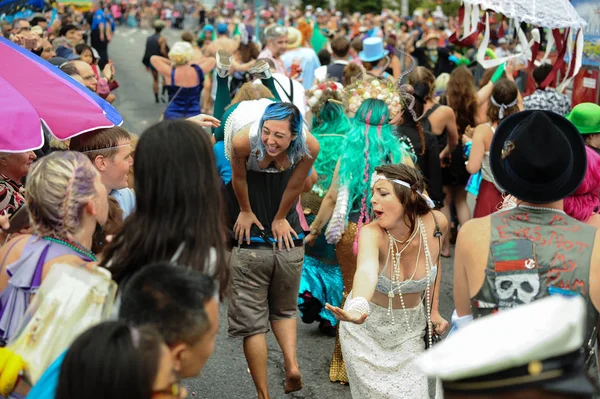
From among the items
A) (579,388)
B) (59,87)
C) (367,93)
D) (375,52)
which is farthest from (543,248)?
(375,52)

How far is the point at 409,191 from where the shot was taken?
4266mm

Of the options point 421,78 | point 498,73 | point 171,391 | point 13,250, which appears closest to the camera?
point 171,391

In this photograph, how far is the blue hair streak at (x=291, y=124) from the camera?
4.52 meters

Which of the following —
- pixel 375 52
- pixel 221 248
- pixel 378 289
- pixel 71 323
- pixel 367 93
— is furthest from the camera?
pixel 375 52

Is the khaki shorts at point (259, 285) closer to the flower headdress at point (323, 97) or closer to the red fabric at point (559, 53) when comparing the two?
the flower headdress at point (323, 97)

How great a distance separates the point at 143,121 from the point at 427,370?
45.9 ft

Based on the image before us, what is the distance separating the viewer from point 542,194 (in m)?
2.75

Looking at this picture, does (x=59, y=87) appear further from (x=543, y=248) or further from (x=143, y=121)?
(x=143, y=121)

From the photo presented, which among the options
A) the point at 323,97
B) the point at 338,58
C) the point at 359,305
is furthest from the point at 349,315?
the point at 338,58

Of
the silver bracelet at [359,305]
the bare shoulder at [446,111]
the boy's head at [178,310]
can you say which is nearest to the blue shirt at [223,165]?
the silver bracelet at [359,305]

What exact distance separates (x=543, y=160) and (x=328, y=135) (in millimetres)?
3570

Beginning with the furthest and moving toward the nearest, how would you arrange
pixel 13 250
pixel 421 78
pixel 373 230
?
pixel 421 78 → pixel 373 230 → pixel 13 250

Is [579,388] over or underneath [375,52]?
over

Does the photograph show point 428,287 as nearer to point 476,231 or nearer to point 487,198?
point 476,231
